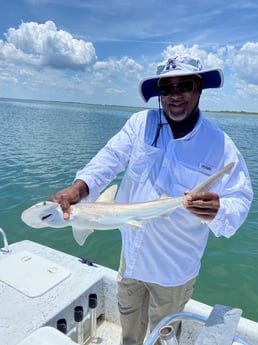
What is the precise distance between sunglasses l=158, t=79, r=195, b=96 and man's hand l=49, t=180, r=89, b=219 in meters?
1.08

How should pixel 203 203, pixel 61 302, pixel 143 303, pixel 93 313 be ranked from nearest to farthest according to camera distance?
pixel 203 203, pixel 143 303, pixel 61 302, pixel 93 313

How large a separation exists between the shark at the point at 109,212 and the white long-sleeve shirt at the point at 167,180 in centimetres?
23

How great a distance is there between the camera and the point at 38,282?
12.2 ft

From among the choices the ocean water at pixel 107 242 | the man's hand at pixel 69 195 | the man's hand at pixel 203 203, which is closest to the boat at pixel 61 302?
the man's hand at pixel 69 195

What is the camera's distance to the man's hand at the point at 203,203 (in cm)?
223

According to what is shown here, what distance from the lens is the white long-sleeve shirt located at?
8.71ft

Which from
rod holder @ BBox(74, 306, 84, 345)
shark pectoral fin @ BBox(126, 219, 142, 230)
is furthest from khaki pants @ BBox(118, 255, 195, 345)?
shark pectoral fin @ BBox(126, 219, 142, 230)

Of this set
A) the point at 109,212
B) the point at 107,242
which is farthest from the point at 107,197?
the point at 107,242

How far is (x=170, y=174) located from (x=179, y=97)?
665 millimetres

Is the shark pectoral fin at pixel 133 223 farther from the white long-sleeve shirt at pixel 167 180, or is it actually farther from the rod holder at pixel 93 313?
the rod holder at pixel 93 313

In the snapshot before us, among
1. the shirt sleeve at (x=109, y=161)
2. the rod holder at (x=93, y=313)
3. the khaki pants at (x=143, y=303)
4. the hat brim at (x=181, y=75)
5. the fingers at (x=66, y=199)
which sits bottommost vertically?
the rod holder at (x=93, y=313)

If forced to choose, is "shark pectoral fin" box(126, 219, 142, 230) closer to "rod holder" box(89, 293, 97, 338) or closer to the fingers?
the fingers

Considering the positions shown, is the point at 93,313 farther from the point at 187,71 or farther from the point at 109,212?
the point at 187,71

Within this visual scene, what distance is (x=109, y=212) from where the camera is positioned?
2.37 meters
